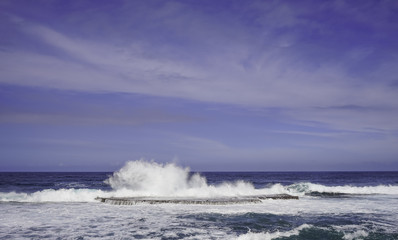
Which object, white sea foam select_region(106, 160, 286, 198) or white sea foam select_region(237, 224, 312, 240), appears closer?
white sea foam select_region(237, 224, 312, 240)

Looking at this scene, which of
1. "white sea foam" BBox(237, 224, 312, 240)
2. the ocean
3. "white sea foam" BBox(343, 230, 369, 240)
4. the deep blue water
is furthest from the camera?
the deep blue water

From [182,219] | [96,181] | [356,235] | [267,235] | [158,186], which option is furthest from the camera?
[96,181]

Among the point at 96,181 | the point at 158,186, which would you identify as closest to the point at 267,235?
the point at 158,186

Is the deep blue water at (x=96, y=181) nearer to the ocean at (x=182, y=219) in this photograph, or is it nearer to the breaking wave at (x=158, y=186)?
the breaking wave at (x=158, y=186)

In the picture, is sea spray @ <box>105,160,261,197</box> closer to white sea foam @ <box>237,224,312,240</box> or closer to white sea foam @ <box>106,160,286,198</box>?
white sea foam @ <box>106,160,286,198</box>

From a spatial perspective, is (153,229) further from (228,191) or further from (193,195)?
(228,191)

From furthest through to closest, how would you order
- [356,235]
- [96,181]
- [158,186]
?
1. [96,181]
2. [158,186]
3. [356,235]

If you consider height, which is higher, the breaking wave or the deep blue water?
the breaking wave

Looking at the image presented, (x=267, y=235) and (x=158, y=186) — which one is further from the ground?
(x=158, y=186)

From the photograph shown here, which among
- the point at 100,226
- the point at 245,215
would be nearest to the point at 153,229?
the point at 100,226

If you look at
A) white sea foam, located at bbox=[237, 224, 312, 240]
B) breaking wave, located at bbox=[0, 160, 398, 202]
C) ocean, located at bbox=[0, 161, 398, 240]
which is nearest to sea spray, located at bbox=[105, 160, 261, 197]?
breaking wave, located at bbox=[0, 160, 398, 202]

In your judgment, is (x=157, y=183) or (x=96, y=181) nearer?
(x=157, y=183)

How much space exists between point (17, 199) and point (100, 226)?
14045 millimetres

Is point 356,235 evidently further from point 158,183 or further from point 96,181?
point 96,181
